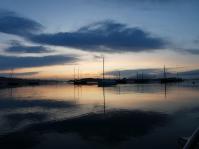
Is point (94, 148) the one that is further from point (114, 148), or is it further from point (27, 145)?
point (27, 145)

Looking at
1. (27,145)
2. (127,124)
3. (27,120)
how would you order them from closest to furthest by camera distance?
(27,145) → (127,124) → (27,120)

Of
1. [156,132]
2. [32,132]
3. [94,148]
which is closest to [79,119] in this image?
[32,132]

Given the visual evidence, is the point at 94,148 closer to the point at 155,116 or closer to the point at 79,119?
the point at 79,119

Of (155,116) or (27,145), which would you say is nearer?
(27,145)

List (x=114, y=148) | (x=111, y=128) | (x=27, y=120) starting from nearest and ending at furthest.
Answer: (x=114, y=148) < (x=111, y=128) < (x=27, y=120)

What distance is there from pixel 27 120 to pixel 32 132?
12.9 ft

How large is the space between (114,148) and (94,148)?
765mm

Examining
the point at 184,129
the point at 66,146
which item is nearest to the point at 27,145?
the point at 66,146

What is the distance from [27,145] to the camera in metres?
11.5

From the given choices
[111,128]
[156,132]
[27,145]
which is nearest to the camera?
[27,145]

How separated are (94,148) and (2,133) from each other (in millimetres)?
5388

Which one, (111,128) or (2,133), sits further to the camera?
(111,128)

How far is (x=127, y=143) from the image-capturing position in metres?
11.5

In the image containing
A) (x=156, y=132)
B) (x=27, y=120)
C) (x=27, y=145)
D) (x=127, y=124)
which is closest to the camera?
(x=27, y=145)
